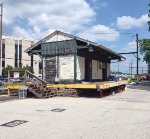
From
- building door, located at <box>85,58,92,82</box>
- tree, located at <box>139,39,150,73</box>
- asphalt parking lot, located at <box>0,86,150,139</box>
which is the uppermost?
tree, located at <box>139,39,150,73</box>

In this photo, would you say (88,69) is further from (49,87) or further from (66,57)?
(49,87)

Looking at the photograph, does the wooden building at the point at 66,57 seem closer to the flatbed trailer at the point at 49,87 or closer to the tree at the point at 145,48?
the flatbed trailer at the point at 49,87

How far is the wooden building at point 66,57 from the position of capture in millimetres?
25125

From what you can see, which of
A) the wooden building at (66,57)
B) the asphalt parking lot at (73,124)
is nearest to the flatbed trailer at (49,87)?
the wooden building at (66,57)

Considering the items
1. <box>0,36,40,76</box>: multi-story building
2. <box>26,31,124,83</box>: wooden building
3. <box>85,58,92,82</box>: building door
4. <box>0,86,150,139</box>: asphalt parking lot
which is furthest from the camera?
<box>0,36,40,76</box>: multi-story building

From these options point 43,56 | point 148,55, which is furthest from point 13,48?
point 43,56

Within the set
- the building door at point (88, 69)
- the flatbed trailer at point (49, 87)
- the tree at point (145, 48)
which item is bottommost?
the flatbed trailer at point (49, 87)

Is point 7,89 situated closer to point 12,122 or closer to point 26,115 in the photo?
point 26,115

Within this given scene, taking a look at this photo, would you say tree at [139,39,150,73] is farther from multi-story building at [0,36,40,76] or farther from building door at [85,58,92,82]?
multi-story building at [0,36,40,76]

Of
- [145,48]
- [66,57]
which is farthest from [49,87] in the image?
[145,48]

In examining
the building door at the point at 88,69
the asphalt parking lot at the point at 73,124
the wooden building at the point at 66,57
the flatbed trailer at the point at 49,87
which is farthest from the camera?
the building door at the point at 88,69

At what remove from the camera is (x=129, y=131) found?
9891 mm

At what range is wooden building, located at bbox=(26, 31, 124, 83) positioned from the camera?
25125mm

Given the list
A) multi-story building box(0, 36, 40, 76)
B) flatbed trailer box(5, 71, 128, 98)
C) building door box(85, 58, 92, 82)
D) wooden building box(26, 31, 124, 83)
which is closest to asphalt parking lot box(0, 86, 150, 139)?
flatbed trailer box(5, 71, 128, 98)
